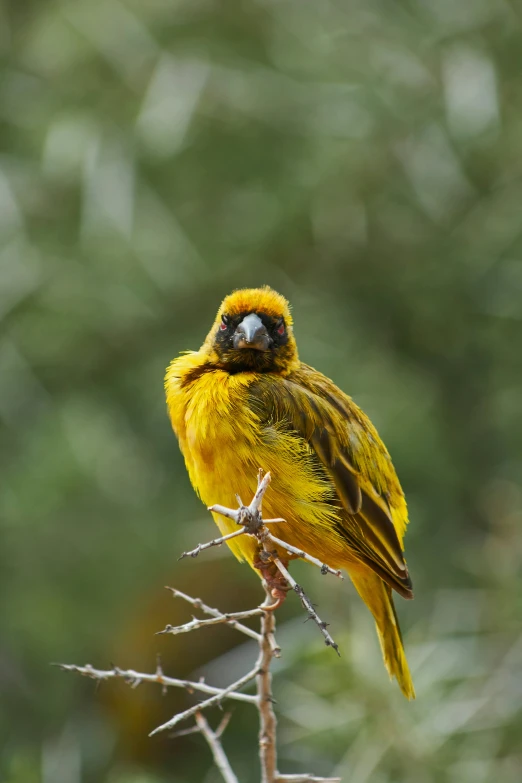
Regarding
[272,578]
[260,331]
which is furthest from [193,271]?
[272,578]

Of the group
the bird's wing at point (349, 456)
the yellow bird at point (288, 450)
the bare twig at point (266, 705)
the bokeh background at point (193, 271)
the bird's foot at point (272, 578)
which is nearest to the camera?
the bare twig at point (266, 705)

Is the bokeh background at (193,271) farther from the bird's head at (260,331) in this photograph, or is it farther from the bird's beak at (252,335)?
the bird's beak at (252,335)

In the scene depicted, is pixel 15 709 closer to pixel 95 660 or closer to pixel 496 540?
pixel 95 660

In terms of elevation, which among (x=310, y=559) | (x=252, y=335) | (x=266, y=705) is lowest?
(x=266, y=705)

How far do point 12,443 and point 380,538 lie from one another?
12.2 ft

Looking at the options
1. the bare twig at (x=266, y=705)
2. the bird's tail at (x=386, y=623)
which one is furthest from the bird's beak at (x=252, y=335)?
the bare twig at (x=266, y=705)

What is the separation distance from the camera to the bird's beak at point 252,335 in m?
3.24

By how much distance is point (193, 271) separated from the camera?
6258 millimetres

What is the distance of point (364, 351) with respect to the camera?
22.2ft

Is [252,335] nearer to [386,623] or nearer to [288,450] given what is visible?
[288,450]

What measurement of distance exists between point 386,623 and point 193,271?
3.36 metres

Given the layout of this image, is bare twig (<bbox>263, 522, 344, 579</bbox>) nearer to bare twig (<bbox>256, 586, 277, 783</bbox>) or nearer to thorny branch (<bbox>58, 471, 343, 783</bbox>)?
thorny branch (<bbox>58, 471, 343, 783</bbox>)

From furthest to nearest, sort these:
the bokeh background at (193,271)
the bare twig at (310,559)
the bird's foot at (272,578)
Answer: the bokeh background at (193,271)
the bird's foot at (272,578)
the bare twig at (310,559)

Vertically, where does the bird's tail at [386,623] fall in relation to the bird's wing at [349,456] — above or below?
below
